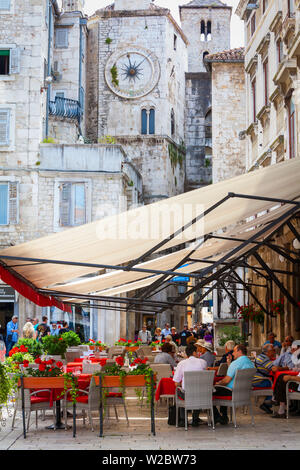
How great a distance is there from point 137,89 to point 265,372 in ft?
112

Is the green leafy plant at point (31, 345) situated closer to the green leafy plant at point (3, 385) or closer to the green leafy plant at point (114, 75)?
the green leafy plant at point (3, 385)

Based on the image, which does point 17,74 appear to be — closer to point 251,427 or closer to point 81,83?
point 81,83

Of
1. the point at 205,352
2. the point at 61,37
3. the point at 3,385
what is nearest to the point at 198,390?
the point at 205,352

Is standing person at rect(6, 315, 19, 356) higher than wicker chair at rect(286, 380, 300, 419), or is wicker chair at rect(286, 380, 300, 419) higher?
standing person at rect(6, 315, 19, 356)

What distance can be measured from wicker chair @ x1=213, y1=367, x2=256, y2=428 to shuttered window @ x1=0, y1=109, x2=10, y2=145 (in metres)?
21.2

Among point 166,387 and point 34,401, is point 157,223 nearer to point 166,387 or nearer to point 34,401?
point 166,387

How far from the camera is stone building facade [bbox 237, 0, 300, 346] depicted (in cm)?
1673

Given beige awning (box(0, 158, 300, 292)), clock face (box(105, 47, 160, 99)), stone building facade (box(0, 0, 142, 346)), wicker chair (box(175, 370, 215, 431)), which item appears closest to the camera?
beige awning (box(0, 158, 300, 292))

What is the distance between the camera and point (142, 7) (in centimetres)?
4528

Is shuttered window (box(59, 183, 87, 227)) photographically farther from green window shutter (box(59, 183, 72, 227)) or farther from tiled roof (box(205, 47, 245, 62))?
tiled roof (box(205, 47, 245, 62))

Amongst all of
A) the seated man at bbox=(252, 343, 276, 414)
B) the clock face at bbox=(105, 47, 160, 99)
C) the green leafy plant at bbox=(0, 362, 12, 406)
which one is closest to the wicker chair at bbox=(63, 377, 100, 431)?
the green leafy plant at bbox=(0, 362, 12, 406)

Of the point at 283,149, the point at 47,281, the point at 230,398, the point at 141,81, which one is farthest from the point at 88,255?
the point at 141,81

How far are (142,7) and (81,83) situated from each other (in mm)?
8158

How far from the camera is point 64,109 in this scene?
119ft
